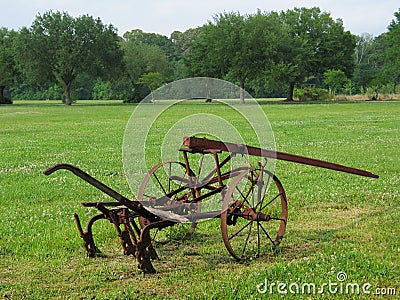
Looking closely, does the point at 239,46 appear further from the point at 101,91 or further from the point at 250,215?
the point at 250,215

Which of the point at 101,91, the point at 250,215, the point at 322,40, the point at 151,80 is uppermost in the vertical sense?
the point at 322,40

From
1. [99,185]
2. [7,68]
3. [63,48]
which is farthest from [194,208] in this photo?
[7,68]

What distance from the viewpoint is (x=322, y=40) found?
74.8 metres

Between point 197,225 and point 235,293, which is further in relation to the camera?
point 197,225

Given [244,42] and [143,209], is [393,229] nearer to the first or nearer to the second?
[143,209]

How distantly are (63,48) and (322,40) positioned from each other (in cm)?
3594

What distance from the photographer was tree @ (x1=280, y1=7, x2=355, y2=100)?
7381 cm

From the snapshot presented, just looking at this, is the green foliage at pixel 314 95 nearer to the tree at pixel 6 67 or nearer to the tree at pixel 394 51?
the tree at pixel 394 51

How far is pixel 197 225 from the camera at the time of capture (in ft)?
24.9

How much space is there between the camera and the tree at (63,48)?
66.7 metres

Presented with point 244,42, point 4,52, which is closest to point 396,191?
point 244,42

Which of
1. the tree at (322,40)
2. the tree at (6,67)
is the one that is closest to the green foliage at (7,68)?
the tree at (6,67)

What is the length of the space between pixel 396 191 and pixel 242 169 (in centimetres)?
464

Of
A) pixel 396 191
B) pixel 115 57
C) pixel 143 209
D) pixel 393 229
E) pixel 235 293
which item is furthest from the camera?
pixel 115 57
